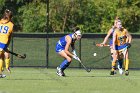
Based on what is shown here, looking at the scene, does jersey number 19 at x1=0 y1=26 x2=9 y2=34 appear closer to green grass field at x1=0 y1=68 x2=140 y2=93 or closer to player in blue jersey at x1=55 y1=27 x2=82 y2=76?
green grass field at x1=0 y1=68 x2=140 y2=93

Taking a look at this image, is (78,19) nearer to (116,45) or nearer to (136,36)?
(136,36)

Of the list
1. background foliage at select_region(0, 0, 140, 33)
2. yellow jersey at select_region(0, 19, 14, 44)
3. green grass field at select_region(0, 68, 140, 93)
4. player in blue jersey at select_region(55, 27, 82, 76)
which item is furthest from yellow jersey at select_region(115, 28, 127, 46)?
background foliage at select_region(0, 0, 140, 33)

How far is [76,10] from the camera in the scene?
40.5m

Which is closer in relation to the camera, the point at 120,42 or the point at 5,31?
the point at 5,31

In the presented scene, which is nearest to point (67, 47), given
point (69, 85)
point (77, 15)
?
point (69, 85)

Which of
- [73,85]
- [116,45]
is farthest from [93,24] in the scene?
[73,85]

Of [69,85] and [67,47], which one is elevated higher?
[67,47]

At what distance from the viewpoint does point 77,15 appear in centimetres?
4100

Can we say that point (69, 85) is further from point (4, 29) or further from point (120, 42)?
point (120, 42)

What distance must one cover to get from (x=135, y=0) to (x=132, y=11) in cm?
175

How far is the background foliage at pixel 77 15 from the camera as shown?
39844 millimetres

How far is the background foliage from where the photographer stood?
39844 millimetres

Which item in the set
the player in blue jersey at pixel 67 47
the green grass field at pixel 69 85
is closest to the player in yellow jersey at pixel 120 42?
the player in blue jersey at pixel 67 47

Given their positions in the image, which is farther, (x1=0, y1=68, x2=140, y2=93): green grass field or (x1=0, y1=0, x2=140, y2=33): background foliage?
(x1=0, y1=0, x2=140, y2=33): background foliage
